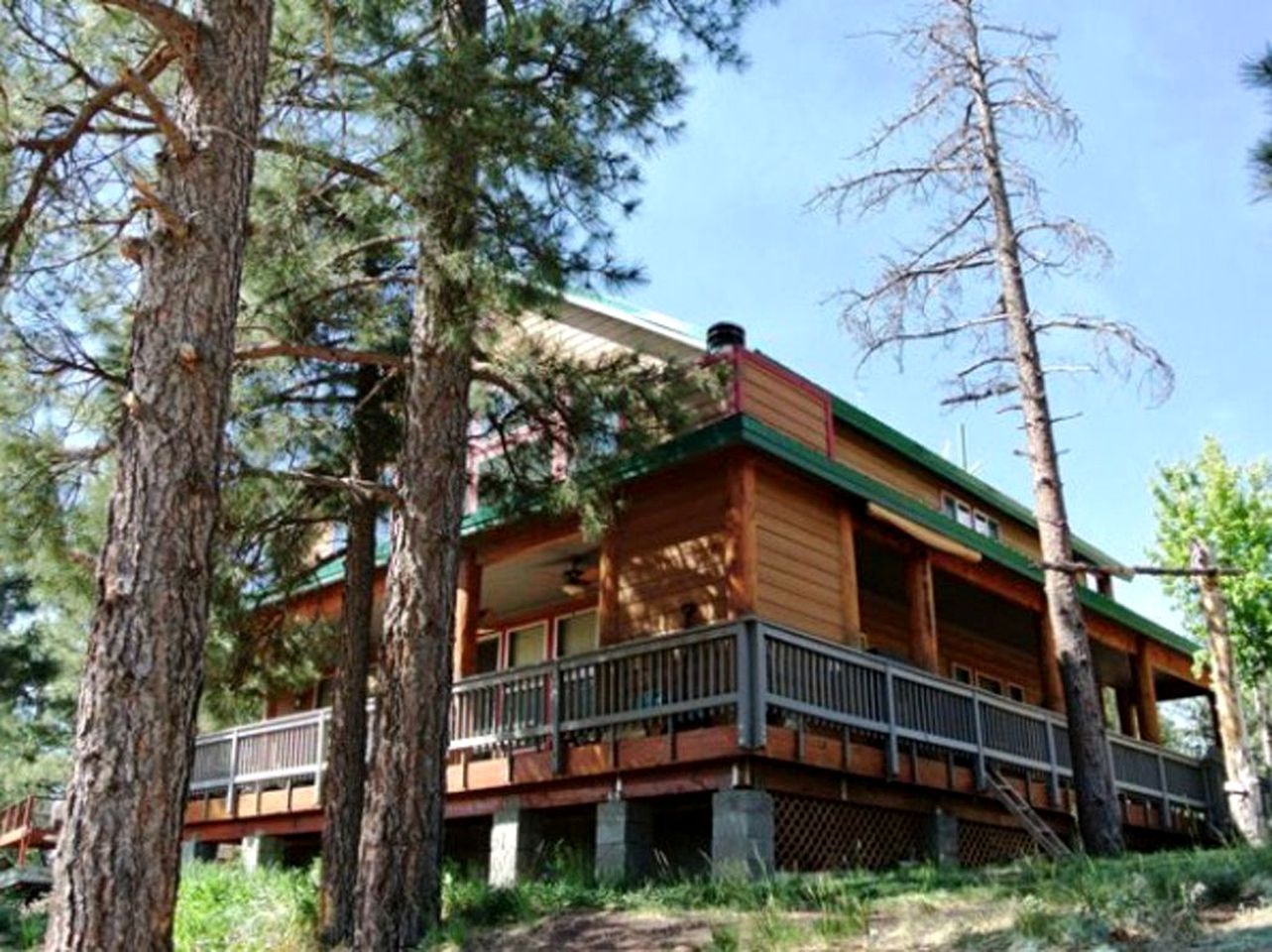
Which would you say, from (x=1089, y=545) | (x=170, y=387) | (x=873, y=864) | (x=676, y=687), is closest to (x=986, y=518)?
(x=1089, y=545)

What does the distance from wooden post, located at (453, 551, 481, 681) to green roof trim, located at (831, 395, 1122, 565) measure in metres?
4.69

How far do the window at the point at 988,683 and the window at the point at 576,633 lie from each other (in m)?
6.86

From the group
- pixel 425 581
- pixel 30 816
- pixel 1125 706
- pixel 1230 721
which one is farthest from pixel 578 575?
pixel 30 816

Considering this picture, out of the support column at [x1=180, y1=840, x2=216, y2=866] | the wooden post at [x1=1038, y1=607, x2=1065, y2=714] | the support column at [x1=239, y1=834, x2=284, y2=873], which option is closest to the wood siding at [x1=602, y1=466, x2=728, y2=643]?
the support column at [x1=239, y1=834, x2=284, y2=873]

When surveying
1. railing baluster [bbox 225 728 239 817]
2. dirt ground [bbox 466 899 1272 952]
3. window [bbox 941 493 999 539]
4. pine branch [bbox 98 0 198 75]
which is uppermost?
window [bbox 941 493 999 539]

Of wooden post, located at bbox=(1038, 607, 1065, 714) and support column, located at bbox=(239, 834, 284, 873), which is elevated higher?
wooden post, located at bbox=(1038, 607, 1065, 714)

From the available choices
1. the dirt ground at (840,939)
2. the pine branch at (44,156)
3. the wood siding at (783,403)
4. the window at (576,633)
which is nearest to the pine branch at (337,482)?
the pine branch at (44,156)

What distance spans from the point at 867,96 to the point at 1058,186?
2.90 m

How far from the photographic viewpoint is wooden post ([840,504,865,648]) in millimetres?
13359

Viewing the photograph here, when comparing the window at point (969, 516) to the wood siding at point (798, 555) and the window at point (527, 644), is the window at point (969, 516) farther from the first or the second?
the window at point (527, 644)

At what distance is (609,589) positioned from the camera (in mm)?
13062

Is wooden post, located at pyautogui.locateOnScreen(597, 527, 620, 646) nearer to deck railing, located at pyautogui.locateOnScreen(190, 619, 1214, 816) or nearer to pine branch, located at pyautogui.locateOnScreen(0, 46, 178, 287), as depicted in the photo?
deck railing, located at pyautogui.locateOnScreen(190, 619, 1214, 816)

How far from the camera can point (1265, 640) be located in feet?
92.3

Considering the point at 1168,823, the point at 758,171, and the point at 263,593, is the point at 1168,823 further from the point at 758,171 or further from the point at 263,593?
the point at 263,593
